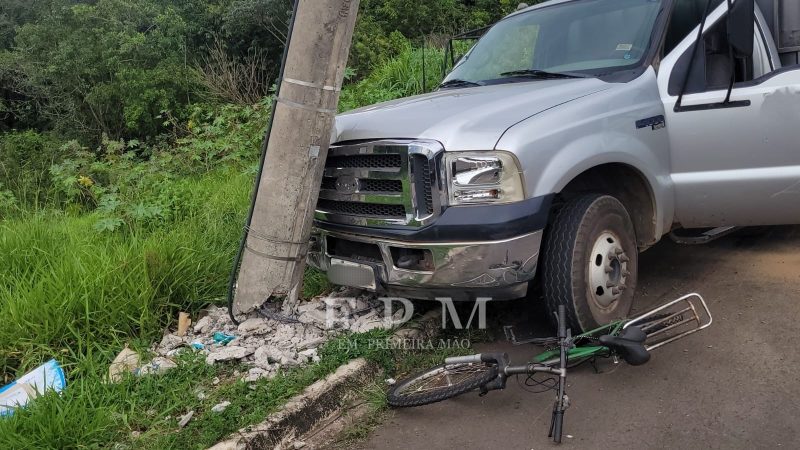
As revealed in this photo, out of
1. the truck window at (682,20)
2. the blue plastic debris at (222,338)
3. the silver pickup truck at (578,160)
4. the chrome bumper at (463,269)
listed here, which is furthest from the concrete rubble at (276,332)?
the truck window at (682,20)

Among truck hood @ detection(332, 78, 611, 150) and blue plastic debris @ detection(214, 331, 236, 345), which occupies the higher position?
truck hood @ detection(332, 78, 611, 150)

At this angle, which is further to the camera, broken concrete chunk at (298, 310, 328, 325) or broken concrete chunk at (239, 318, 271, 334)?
broken concrete chunk at (298, 310, 328, 325)

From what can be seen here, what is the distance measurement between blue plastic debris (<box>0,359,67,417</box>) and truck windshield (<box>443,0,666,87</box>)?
312 cm

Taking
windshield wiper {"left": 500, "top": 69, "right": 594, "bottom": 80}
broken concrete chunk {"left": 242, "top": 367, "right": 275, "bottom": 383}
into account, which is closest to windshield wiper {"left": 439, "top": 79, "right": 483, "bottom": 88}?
windshield wiper {"left": 500, "top": 69, "right": 594, "bottom": 80}

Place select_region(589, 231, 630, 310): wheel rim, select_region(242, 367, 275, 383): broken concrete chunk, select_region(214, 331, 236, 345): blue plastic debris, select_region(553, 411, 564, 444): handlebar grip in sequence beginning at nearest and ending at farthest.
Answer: select_region(553, 411, 564, 444): handlebar grip, select_region(242, 367, 275, 383): broken concrete chunk, select_region(589, 231, 630, 310): wheel rim, select_region(214, 331, 236, 345): blue plastic debris

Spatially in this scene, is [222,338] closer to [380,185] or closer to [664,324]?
[380,185]

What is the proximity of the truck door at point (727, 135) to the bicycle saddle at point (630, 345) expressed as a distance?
122 cm

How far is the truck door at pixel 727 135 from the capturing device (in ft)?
12.4

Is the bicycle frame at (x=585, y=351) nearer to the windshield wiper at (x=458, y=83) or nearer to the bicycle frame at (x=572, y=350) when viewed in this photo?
the bicycle frame at (x=572, y=350)

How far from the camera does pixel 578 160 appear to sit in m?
3.36

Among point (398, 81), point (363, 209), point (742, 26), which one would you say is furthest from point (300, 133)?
point (398, 81)

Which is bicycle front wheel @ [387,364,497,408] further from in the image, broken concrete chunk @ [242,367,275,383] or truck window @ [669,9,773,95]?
truck window @ [669,9,773,95]

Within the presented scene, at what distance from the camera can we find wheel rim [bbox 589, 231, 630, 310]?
11.5 feet

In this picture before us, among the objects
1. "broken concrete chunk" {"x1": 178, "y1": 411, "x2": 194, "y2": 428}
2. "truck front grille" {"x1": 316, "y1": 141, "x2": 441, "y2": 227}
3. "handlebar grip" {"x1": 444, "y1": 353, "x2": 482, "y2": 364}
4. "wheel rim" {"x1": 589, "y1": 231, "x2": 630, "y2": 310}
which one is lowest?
"broken concrete chunk" {"x1": 178, "y1": 411, "x2": 194, "y2": 428}
